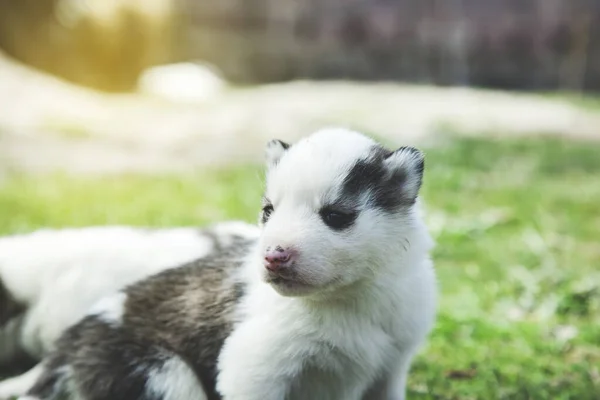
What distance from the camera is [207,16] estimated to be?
1639 cm

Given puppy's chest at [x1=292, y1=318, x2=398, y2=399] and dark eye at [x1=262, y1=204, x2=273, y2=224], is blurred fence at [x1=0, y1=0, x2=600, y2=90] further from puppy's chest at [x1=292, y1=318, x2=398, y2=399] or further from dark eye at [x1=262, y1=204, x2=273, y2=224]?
puppy's chest at [x1=292, y1=318, x2=398, y2=399]

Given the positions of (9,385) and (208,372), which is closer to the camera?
(208,372)

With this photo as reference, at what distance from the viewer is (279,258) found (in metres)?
2.91

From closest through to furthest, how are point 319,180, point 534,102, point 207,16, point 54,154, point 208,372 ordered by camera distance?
point 319,180
point 208,372
point 54,154
point 534,102
point 207,16

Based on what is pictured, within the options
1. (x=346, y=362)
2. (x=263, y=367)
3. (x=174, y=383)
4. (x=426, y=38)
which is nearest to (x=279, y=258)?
(x=263, y=367)

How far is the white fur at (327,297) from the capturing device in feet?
9.91

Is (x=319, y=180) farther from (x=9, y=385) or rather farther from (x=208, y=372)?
(x=9, y=385)

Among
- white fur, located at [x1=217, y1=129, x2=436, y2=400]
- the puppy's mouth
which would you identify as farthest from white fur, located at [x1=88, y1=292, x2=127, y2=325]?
the puppy's mouth

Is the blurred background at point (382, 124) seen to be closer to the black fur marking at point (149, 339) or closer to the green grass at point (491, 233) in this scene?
the green grass at point (491, 233)

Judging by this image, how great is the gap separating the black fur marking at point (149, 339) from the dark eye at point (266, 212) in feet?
1.28

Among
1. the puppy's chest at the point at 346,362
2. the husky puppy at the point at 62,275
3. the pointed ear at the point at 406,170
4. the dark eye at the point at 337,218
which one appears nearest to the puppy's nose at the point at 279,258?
the dark eye at the point at 337,218

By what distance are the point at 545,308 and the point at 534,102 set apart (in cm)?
912

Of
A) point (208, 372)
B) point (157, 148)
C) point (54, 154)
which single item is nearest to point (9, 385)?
point (208, 372)

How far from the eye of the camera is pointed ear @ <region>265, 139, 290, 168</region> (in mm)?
3335
